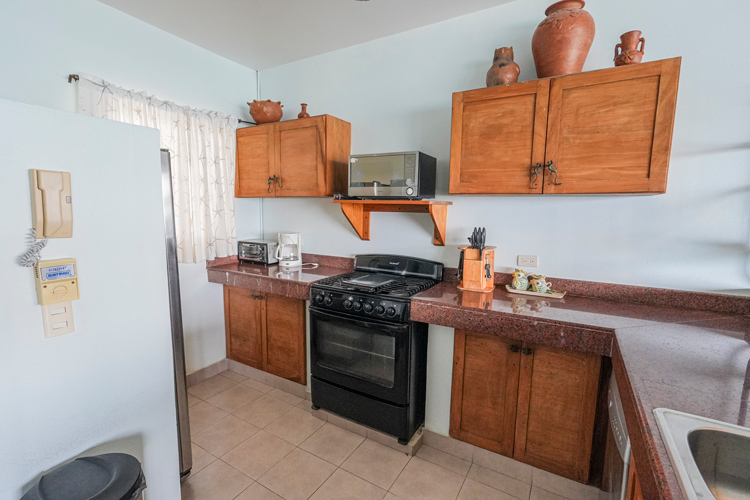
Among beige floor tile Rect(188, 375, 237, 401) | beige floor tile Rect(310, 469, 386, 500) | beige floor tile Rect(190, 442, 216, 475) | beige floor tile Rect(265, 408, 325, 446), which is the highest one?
beige floor tile Rect(188, 375, 237, 401)

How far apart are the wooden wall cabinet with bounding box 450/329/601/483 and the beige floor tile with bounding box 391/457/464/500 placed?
0.22 meters

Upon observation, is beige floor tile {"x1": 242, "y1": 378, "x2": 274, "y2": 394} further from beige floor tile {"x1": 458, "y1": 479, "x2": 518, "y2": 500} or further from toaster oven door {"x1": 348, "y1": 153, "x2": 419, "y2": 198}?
toaster oven door {"x1": 348, "y1": 153, "x2": 419, "y2": 198}

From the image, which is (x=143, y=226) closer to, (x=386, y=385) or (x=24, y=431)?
(x=24, y=431)

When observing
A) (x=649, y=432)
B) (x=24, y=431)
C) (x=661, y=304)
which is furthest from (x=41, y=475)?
(x=661, y=304)

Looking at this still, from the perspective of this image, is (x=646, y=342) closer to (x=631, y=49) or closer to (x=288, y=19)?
(x=631, y=49)

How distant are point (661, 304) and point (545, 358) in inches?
27.3

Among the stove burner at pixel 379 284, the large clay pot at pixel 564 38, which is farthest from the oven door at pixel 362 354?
the large clay pot at pixel 564 38

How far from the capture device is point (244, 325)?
9.39 feet

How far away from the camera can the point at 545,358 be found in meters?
1.72

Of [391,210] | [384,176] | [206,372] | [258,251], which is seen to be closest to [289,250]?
[258,251]

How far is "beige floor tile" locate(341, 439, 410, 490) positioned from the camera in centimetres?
187

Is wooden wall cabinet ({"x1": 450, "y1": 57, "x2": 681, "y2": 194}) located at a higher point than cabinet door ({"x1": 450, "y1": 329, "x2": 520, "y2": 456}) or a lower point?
higher

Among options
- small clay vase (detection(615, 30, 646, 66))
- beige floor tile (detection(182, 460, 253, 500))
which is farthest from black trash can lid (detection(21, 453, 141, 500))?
small clay vase (detection(615, 30, 646, 66))

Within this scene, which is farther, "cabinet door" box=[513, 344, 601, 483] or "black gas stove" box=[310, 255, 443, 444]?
"black gas stove" box=[310, 255, 443, 444]
